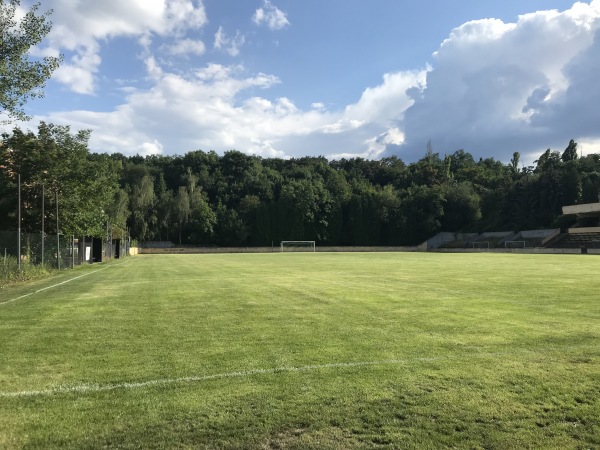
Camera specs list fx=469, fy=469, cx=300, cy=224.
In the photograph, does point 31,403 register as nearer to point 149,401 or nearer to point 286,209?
point 149,401

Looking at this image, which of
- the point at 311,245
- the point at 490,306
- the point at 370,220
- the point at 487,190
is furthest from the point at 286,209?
the point at 490,306

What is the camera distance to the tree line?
97938mm

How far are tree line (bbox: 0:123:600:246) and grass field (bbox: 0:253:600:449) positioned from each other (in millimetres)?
75461

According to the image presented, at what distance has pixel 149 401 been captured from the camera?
5.08 metres

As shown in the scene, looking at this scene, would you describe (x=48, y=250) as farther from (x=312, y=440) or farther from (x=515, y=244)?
(x=515, y=244)

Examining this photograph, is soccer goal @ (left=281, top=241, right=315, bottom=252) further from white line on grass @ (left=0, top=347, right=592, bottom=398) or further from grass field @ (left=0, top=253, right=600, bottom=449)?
white line on grass @ (left=0, top=347, right=592, bottom=398)

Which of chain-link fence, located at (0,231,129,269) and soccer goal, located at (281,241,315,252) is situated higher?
chain-link fence, located at (0,231,129,269)

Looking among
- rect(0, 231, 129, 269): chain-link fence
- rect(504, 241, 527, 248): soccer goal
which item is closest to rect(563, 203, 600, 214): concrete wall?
rect(504, 241, 527, 248): soccer goal

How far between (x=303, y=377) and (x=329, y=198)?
110820mm

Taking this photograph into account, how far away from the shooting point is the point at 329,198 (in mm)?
116125

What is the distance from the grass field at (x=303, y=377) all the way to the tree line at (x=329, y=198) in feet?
248

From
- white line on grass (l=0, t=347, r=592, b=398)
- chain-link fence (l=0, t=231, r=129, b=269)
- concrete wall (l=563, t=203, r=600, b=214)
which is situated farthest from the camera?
concrete wall (l=563, t=203, r=600, b=214)

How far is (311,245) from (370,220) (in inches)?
666

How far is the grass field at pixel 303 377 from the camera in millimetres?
4277
